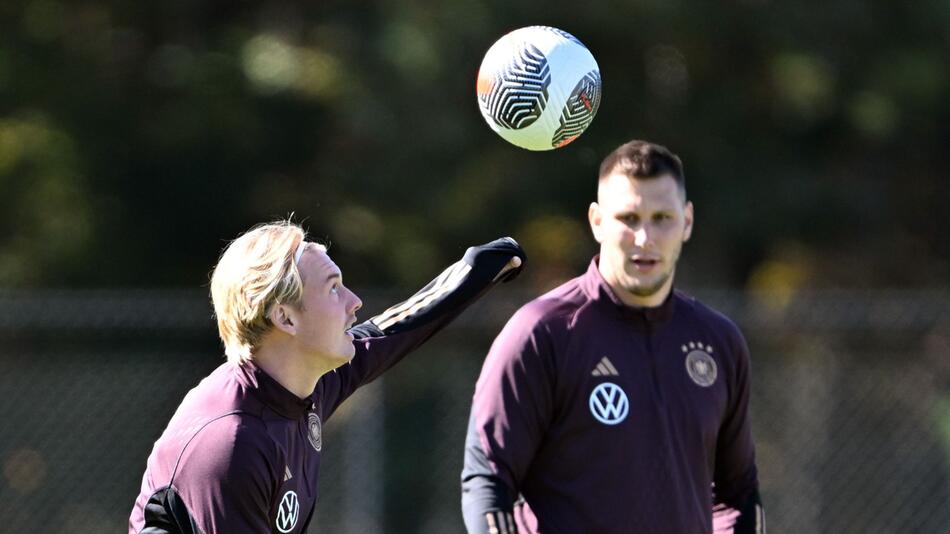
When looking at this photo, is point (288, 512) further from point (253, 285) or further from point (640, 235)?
point (640, 235)

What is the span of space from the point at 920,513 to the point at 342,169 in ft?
18.7

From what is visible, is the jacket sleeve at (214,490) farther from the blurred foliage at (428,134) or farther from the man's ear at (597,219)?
the blurred foliage at (428,134)

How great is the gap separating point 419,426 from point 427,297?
5.21 metres

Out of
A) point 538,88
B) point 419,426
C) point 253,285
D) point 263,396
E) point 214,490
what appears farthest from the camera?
point 419,426

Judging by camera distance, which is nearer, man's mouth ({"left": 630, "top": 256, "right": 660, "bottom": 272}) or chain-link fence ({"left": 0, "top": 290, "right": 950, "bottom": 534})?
man's mouth ({"left": 630, "top": 256, "right": 660, "bottom": 272})

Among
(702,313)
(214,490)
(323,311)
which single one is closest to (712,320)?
(702,313)

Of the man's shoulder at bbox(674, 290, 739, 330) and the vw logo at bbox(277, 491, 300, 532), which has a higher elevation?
the man's shoulder at bbox(674, 290, 739, 330)

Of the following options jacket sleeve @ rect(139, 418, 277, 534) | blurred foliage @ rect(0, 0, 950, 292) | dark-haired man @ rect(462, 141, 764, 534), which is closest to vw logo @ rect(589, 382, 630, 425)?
dark-haired man @ rect(462, 141, 764, 534)

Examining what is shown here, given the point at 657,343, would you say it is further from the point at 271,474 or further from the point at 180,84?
the point at 180,84

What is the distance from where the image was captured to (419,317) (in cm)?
475

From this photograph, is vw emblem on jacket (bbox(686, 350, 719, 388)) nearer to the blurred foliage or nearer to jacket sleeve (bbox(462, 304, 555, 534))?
jacket sleeve (bbox(462, 304, 555, 534))

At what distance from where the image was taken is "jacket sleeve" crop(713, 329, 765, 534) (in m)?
5.03

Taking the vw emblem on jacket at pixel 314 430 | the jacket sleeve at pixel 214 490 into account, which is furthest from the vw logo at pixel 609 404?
the jacket sleeve at pixel 214 490

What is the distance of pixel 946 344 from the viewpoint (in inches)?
393
